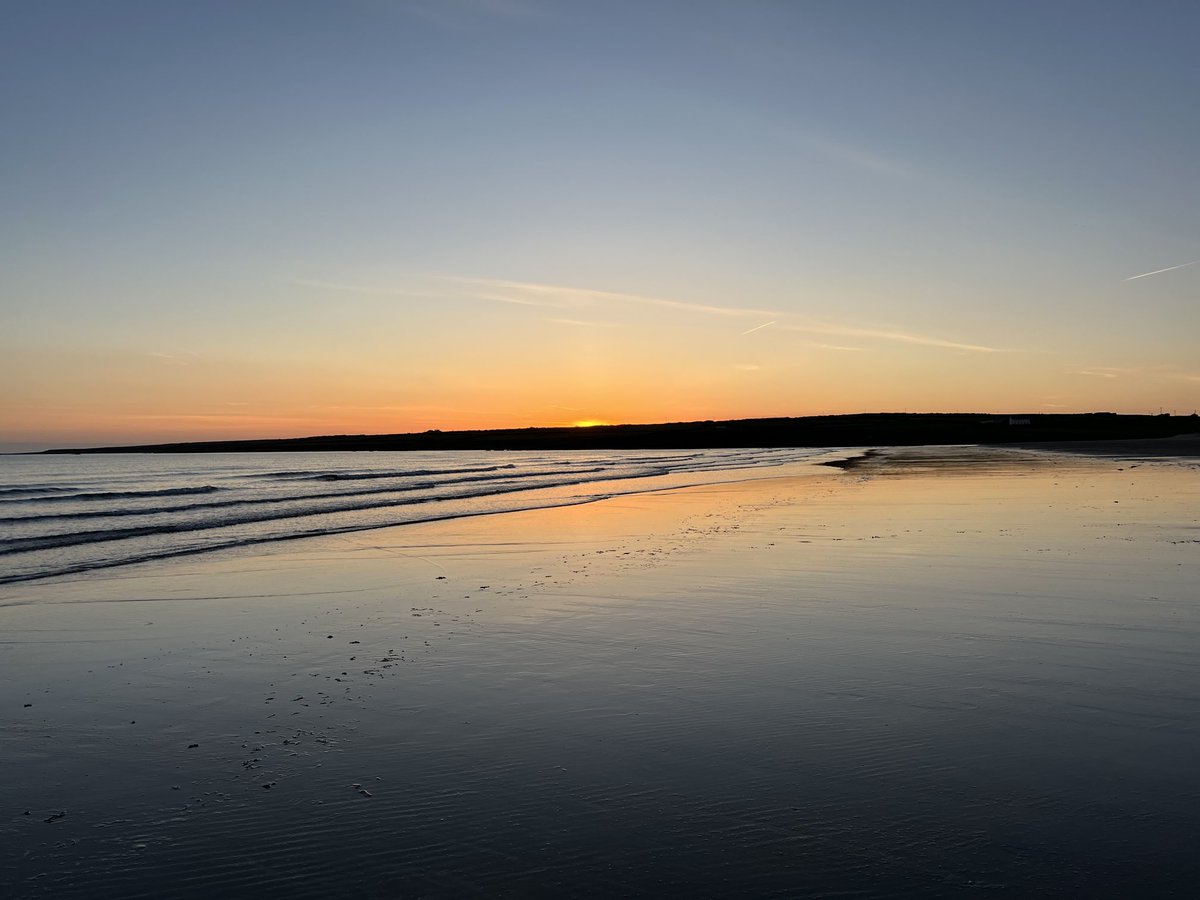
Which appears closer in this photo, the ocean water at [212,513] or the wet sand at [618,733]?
the wet sand at [618,733]

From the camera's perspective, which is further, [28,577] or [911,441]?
[911,441]

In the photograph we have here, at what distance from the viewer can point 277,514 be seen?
28969mm

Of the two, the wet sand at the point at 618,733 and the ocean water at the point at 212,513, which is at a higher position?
the wet sand at the point at 618,733

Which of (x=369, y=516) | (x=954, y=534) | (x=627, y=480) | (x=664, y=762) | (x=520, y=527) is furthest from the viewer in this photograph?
(x=627, y=480)

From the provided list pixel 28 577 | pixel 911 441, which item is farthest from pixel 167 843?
pixel 911 441

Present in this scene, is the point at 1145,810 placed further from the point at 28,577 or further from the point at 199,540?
the point at 199,540

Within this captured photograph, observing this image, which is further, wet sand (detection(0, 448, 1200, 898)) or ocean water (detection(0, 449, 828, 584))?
ocean water (detection(0, 449, 828, 584))

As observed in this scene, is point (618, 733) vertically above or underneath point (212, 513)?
above

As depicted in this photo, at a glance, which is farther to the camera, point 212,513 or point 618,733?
point 212,513

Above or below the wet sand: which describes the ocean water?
below

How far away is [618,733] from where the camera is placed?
6289 mm

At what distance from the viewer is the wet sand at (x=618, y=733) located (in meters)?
4.32

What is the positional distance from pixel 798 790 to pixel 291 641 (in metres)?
6.74

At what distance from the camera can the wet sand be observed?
4.32 metres
